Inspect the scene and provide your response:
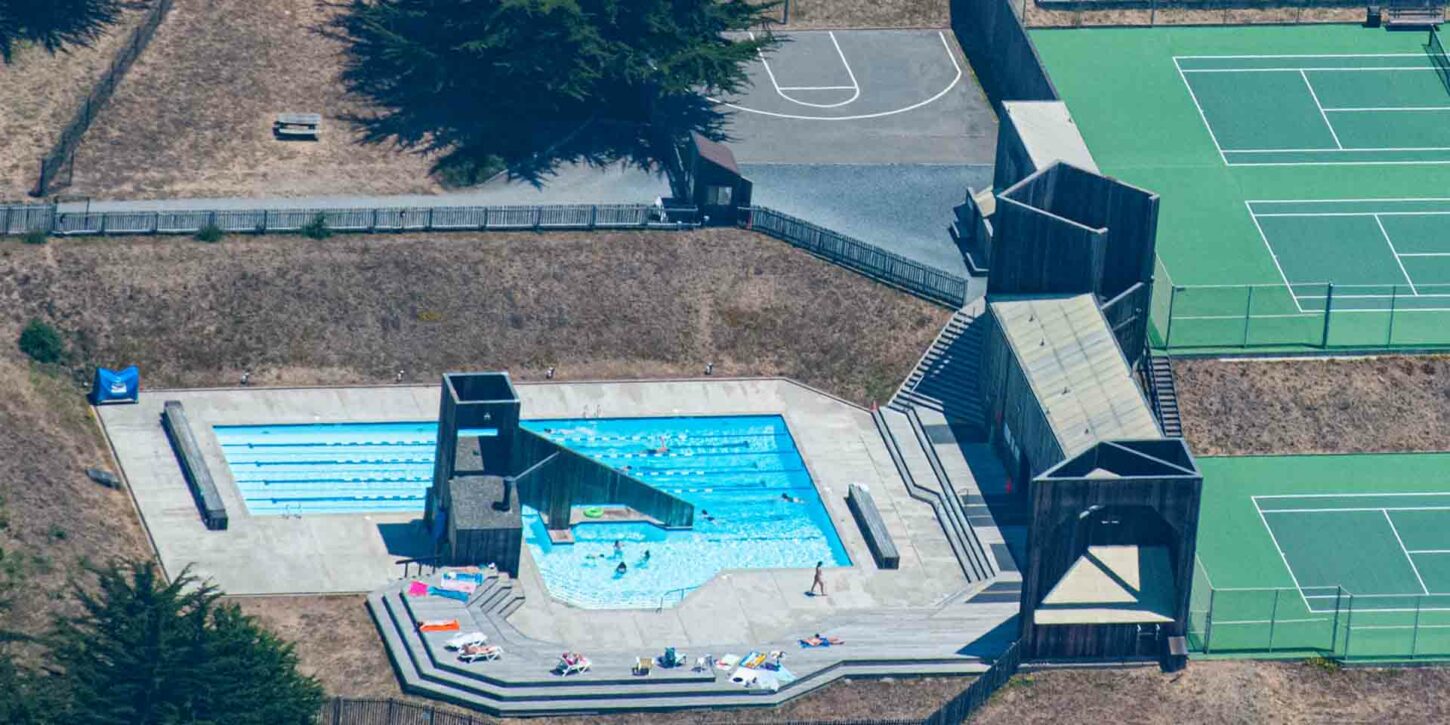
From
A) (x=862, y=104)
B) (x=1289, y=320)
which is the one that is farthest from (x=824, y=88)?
(x=1289, y=320)

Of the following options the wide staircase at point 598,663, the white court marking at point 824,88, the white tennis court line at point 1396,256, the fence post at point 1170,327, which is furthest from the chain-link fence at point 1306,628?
the white court marking at point 824,88

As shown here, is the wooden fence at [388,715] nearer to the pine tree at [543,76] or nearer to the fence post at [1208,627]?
the fence post at [1208,627]

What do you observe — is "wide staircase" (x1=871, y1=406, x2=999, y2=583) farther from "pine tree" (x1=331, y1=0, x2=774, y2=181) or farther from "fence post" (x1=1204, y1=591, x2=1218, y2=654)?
"pine tree" (x1=331, y1=0, x2=774, y2=181)

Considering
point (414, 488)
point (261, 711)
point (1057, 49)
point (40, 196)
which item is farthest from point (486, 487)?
point (1057, 49)

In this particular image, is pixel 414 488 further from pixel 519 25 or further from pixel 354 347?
pixel 519 25

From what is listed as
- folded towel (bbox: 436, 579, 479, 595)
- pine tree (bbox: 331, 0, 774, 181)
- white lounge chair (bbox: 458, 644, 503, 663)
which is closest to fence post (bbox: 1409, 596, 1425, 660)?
white lounge chair (bbox: 458, 644, 503, 663)

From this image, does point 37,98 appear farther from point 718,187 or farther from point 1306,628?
point 1306,628
